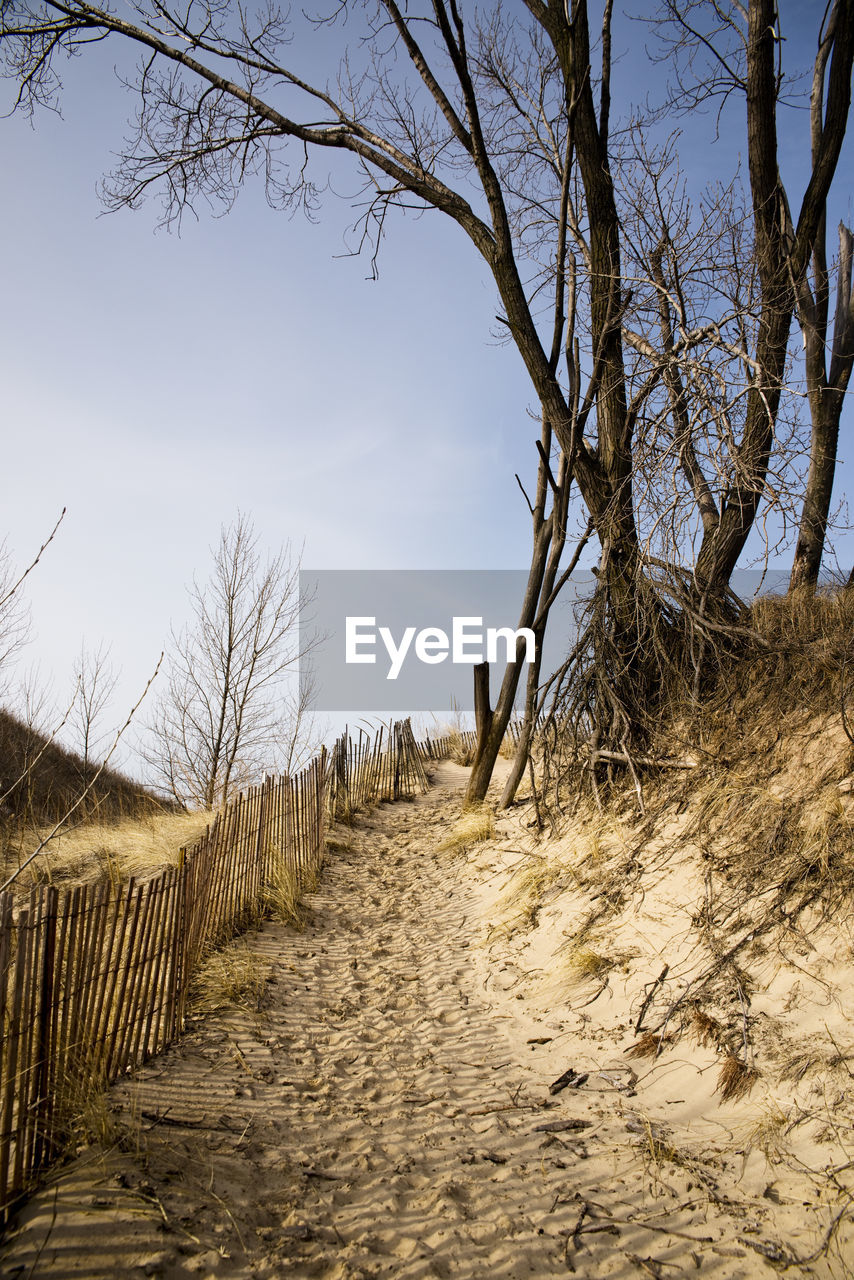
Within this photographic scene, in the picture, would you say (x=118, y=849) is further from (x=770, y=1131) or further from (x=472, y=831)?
(x=770, y=1131)

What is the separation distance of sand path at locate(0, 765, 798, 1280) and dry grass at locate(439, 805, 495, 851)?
280 cm

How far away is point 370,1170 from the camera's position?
277 cm

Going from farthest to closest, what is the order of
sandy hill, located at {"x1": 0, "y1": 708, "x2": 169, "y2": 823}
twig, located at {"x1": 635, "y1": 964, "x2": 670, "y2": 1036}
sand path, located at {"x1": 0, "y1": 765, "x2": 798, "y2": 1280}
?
sandy hill, located at {"x1": 0, "y1": 708, "x2": 169, "y2": 823}
twig, located at {"x1": 635, "y1": 964, "x2": 670, "y2": 1036}
sand path, located at {"x1": 0, "y1": 765, "x2": 798, "y2": 1280}

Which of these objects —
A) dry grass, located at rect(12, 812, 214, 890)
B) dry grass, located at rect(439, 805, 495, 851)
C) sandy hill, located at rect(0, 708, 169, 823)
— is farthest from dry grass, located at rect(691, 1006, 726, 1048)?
sandy hill, located at rect(0, 708, 169, 823)

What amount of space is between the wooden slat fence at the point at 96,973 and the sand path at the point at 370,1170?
0.16m

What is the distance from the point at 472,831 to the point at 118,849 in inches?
143

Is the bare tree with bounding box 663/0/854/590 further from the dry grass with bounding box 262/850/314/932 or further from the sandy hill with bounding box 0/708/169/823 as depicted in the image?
the sandy hill with bounding box 0/708/169/823

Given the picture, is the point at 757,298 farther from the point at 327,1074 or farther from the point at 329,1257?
the point at 329,1257

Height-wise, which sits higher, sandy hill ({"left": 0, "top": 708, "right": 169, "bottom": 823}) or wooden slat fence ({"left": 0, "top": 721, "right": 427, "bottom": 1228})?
wooden slat fence ({"left": 0, "top": 721, "right": 427, "bottom": 1228})

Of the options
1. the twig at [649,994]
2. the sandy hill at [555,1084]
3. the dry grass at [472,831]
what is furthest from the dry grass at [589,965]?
the dry grass at [472,831]

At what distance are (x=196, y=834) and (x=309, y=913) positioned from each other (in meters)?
2.08

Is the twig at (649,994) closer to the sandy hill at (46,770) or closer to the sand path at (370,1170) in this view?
the sand path at (370,1170)

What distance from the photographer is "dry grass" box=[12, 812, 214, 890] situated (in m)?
6.83

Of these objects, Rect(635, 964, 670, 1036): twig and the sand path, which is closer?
the sand path
